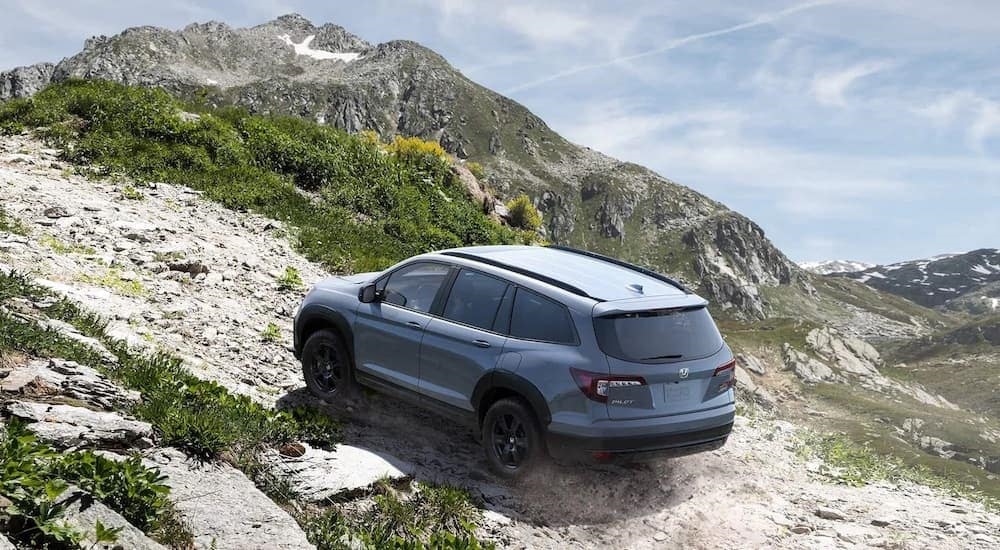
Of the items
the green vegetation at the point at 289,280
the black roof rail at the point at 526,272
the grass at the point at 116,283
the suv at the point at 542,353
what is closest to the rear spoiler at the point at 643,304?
the suv at the point at 542,353

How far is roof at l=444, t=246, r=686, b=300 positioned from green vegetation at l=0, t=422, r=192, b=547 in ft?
12.8

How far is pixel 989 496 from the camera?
9.09m

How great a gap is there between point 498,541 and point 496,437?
1.11 m

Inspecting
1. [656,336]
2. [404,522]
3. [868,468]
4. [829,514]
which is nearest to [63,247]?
[404,522]

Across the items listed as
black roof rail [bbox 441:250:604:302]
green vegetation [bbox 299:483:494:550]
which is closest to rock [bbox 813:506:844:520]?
black roof rail [bbox 441:250:604:302]

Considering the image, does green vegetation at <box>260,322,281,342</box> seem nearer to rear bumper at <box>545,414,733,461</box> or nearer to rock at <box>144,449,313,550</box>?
rock at <box>144,449,313,550</box>

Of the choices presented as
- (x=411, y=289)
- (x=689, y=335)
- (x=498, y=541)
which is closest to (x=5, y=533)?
(x=498, y=541)

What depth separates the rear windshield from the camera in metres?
6.40

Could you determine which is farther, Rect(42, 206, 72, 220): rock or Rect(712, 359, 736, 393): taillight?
Rect(42, 206, 72, 220): rock

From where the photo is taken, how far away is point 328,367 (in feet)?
28.0

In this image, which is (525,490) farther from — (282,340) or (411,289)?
(282,340)

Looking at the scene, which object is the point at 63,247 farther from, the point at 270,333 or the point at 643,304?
the point at 643,304

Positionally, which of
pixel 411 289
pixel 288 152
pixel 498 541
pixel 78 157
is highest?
pixel 288 152

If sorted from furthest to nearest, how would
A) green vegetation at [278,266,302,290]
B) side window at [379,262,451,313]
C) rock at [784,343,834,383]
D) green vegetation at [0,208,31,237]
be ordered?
rock at [784,343,834,383]
green vegetation at [278,266,302,290]
green vegetation at [0,208,31,237]
side window at [379,262,451,313]
